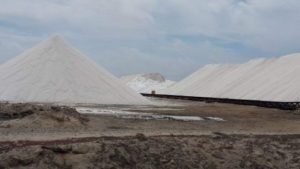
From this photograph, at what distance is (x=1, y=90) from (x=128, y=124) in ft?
38.1

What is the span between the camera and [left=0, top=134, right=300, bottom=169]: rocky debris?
8.19 metres

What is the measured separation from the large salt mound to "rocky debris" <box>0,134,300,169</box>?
12104 mm

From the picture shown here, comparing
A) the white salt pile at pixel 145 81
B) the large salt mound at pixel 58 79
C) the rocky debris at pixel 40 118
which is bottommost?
the rocky debris at pixel 40 118

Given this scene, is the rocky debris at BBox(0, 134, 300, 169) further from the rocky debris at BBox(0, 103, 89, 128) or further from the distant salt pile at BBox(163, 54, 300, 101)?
the distant salt pile at BBox(163, 54, 300, 101)

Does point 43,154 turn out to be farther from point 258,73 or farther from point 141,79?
point 141,79

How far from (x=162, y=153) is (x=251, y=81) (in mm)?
27737

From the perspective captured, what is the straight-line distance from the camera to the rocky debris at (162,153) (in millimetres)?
8188

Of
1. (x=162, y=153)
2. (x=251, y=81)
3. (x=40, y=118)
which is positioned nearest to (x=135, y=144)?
(x=162, y=153)

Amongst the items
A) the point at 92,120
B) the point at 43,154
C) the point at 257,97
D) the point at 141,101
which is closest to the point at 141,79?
the point at 257,97

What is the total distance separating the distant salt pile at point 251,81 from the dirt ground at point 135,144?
1621cm

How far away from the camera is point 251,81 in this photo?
3584 cm

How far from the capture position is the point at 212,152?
9.50m

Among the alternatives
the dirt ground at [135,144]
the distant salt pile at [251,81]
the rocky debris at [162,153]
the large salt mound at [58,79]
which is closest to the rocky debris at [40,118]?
the dirt ground at [135,144]

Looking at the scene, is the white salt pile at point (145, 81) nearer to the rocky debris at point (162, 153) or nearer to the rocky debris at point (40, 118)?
the rocky debris at point (40, 118)
